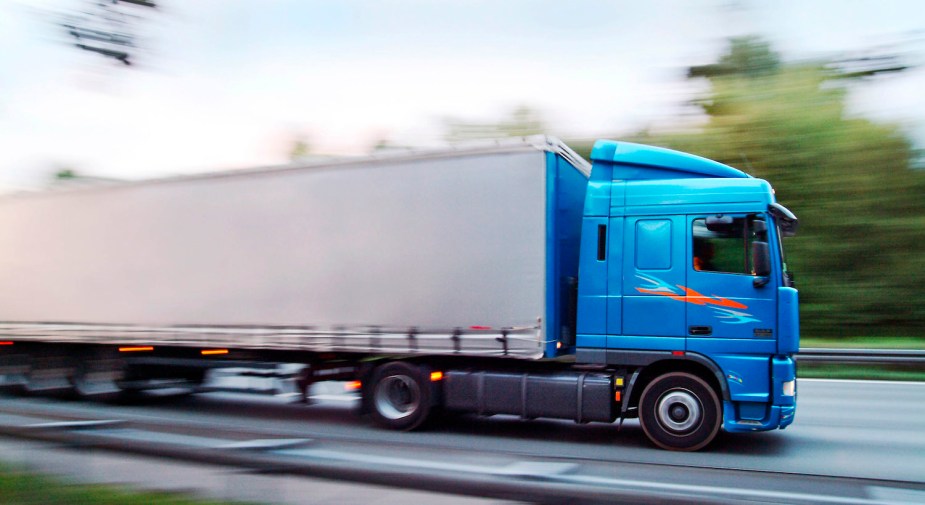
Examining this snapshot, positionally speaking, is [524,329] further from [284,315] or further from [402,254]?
[284,315]

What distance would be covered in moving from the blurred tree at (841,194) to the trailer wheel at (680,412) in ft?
39.0

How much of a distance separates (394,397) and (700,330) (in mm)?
3523

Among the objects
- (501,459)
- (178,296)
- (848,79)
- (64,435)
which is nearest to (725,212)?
(501,459)

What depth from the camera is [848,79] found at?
2162cm

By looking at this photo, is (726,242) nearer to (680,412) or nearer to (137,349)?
(680,412)

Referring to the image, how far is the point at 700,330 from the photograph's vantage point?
7824mm

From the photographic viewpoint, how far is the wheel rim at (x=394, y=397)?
906 centimetres

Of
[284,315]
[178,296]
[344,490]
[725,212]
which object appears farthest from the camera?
[178,296]

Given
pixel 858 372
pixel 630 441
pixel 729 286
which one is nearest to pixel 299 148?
pixel 858 372

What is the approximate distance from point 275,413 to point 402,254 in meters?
3.66

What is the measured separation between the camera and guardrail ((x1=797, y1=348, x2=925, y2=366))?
14.6m

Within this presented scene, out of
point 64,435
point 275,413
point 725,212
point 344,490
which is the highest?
point 725,212

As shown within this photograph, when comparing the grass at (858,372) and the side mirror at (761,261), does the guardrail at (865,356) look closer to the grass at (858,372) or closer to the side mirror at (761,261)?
the grass at (858,372)

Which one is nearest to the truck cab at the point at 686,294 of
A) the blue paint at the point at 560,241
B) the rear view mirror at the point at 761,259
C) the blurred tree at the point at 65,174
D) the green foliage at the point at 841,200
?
the rear view mirror at the point at 761,259
